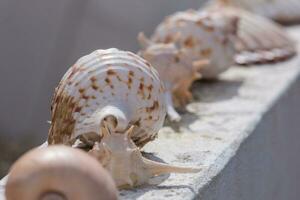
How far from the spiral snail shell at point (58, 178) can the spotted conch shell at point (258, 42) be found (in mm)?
1513

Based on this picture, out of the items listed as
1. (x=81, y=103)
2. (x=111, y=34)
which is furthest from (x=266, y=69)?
(x=111, y=34)

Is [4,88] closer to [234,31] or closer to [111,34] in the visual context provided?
[111,34]

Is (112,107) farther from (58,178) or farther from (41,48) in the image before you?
(41,48)

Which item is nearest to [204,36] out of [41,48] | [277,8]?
[277,8]

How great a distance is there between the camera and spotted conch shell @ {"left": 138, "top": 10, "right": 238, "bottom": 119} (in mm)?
1765

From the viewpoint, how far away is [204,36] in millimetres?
1993

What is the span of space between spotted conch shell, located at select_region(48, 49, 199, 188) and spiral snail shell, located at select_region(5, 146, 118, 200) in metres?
0.26

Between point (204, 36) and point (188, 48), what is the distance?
0.07m

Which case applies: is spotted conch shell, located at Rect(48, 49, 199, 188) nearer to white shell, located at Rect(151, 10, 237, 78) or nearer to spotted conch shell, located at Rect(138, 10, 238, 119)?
spotted conch shell, located at Rect(138, 10, 238, 119)

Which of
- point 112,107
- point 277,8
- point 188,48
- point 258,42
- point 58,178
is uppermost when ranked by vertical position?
point 277,8

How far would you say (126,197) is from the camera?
1.20 m

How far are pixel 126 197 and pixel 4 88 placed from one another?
102 inches

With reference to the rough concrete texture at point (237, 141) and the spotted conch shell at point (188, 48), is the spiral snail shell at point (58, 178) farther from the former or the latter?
the spotted conch shell at point (188, 48)

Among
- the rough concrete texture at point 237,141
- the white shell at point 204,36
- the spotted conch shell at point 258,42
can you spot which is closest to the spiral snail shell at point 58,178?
the rough concrete texture at point 237,141
